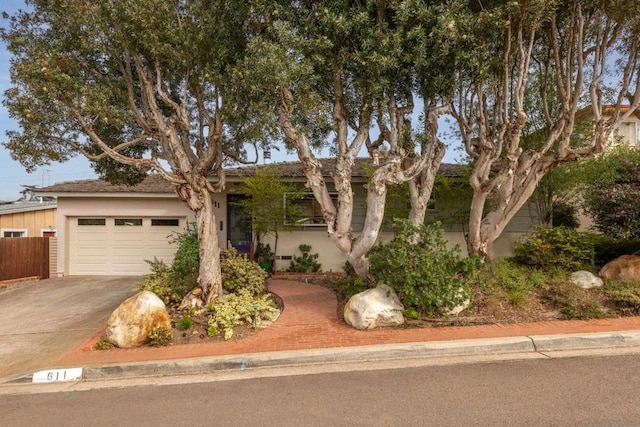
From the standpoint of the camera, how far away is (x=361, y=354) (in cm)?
527

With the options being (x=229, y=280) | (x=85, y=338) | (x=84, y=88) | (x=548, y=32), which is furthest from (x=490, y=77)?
(x=85, y=338)

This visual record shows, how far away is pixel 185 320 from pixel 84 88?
4411 mm

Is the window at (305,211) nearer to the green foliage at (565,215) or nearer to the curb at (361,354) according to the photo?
the curb at (361,354)

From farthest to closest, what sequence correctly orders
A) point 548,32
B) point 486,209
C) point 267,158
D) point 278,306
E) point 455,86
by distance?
point 486,209
point 267,158
point 278,306
point 548,32
point 455,86

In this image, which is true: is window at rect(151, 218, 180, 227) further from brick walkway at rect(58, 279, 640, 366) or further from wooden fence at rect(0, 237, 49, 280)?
brick walkway at rect(58, 279, 640, 366)

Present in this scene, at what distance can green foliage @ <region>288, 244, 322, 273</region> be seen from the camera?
11.6 m

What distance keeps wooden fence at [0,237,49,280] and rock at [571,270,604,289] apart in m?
15.7

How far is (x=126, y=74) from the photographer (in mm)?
7328

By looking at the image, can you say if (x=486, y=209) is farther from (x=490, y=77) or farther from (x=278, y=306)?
(x=278, y=306)

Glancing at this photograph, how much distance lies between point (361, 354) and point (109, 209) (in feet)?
37.4

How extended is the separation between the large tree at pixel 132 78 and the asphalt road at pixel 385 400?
321 cm

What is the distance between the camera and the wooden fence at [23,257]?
1160 centimetres

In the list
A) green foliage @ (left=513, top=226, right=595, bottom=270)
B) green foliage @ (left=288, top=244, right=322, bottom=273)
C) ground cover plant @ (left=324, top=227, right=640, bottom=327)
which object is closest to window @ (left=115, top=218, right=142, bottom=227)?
green foliage @ (left=288, top=244, right=322, bottom=273)

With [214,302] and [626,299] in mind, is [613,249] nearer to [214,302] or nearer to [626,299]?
[626,299]
